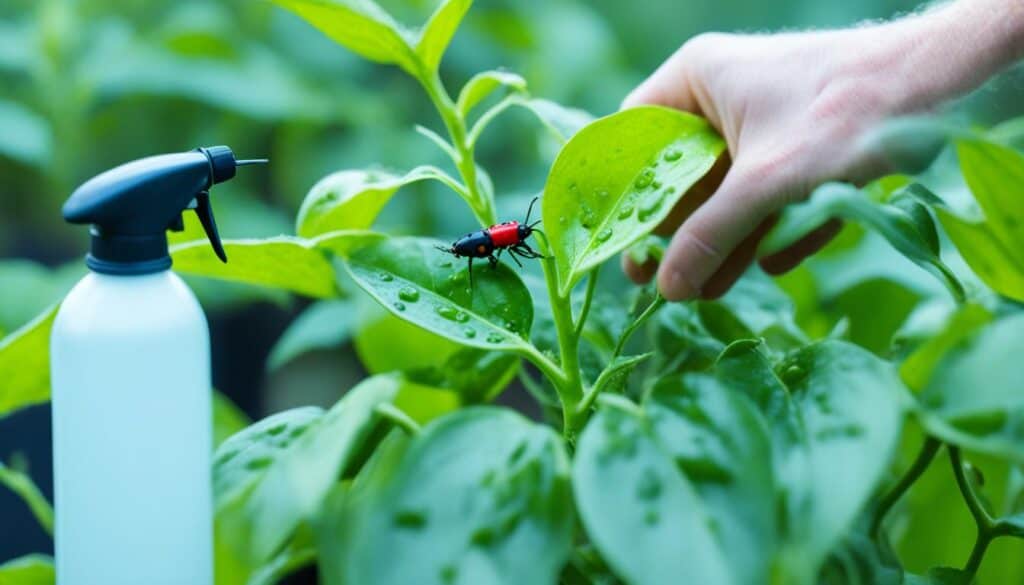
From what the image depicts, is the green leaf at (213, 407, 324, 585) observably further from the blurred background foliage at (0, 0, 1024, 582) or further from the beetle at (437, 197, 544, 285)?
the blurred background foliage at (0, 0, 1024, 582)

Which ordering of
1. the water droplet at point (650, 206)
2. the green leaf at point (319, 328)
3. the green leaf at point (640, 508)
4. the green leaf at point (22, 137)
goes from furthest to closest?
1. the green leaf at point (22, 137)
2. the green leaf at point (319, 328)
3. the water droplet at point (650, 206)
4. the green leaf at point (640, 508)

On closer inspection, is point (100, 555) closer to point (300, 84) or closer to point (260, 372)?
point (260, 372)

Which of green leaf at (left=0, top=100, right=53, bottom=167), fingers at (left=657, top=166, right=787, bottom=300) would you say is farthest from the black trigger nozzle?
green leaf at (left=0, top=100, right=53, bottom=167)

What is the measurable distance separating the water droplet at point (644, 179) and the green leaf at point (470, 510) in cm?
15

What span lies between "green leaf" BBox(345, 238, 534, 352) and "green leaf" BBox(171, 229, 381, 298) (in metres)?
0.01

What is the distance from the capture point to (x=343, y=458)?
46 cm

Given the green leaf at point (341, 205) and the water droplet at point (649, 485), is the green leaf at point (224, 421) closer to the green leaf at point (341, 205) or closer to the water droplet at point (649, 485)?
the green leaf at point (341, 205)

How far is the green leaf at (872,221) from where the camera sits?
0.42 metres

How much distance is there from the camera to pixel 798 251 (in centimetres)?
75

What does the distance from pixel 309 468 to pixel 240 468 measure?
0.07 m

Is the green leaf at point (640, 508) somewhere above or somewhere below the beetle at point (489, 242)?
below

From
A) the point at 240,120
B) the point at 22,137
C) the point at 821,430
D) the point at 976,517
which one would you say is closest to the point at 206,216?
the point at 821,430

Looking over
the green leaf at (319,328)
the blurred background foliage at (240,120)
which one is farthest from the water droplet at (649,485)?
the blurred background foliage at (240,120)

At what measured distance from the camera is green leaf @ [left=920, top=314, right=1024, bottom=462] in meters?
0.41
